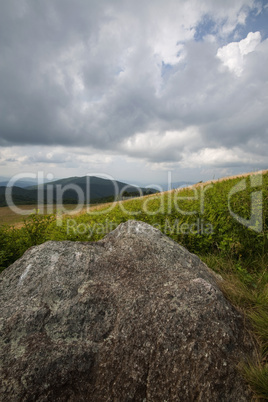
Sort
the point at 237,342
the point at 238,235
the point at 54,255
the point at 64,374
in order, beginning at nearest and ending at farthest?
the point at 64,374
the point at 237,342
the point at 54,255
the point at 238,235

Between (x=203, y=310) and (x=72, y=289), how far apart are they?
1576 millimetres

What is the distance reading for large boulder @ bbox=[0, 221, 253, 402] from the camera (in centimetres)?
214

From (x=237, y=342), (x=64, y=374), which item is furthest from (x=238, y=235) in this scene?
(x=64, y=374)

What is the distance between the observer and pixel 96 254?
131 inches

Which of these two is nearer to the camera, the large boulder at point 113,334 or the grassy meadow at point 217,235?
the large boulder at point 113,334

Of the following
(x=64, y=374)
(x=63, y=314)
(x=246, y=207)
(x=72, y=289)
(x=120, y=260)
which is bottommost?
(x=64, y=374)

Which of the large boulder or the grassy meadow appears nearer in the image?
the large boulder

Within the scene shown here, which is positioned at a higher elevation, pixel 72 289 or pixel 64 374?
pixel 72 289

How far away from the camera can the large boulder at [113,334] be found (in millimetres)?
2139

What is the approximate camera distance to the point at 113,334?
8.05 ft

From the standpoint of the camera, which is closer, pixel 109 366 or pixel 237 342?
pixel 109 366

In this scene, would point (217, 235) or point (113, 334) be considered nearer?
point (113, 334)

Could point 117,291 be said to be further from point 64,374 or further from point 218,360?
point 218,360

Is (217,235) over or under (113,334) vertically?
over
